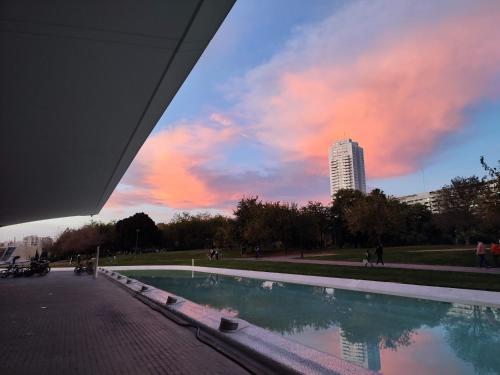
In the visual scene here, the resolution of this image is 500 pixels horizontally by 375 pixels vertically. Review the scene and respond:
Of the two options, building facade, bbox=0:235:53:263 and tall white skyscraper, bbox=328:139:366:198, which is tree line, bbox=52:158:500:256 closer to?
building facade, bbox=0:235:53:263

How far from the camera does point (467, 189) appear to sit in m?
37.5

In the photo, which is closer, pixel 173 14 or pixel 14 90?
pixel 173 14

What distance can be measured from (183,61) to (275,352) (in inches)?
168

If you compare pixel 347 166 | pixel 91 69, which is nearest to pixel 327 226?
pixel 91 69

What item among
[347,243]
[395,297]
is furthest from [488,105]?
[347,243]

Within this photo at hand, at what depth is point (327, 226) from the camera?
191ft

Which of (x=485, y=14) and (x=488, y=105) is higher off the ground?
(x=485, y=14)

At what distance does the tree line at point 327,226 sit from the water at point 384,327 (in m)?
10.2

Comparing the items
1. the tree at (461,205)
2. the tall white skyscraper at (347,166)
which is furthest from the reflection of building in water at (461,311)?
the tall white skyscraper at (347,166)

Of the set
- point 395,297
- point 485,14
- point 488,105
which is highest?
point 485,14

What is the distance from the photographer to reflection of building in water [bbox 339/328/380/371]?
20.9 ft

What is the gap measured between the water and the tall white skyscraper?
112 meters

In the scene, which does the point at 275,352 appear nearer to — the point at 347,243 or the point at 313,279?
the point at 313,279

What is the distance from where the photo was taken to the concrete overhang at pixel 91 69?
4.00 meters
